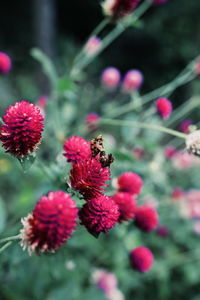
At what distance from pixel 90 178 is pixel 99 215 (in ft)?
0.34

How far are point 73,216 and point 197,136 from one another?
0.64 meters

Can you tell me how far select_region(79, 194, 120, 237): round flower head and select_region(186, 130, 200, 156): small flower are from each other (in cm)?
48

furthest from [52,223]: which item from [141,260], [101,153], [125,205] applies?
[141,260]

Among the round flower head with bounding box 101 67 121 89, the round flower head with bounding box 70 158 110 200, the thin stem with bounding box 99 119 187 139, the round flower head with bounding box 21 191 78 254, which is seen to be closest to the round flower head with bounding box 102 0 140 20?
the round flower head with bounding box 101 67 121 89

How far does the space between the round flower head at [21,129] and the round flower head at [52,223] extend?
20cm

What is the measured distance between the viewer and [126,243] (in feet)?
7.54

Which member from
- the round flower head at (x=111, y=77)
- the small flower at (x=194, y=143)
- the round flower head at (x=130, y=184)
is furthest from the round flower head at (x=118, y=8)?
the round flower head at (x=130, y=184)

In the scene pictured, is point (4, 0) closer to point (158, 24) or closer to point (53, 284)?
point (158, 24)

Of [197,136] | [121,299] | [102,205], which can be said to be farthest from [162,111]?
[121,299]

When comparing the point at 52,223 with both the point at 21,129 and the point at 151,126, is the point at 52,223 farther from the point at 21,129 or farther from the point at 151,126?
the point at 151,126

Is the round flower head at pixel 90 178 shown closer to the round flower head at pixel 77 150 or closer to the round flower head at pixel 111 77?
the round flower head at pixel 77 150

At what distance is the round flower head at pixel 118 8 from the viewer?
182 cm

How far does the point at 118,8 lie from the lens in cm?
186

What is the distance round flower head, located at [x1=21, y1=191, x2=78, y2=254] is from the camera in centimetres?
77
